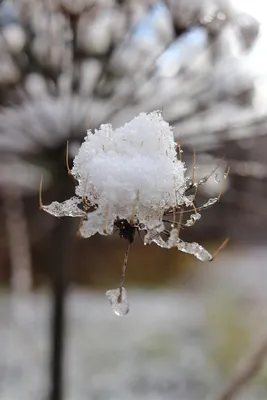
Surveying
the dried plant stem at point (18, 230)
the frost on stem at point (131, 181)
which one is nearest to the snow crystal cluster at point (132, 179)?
the frost on stem at point (131, 181)

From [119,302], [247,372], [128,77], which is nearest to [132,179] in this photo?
[119,302]

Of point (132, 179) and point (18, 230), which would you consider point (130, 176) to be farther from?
point (18, 230)

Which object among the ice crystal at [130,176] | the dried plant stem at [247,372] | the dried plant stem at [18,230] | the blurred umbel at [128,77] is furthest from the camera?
the dried plant stem at [18,230]

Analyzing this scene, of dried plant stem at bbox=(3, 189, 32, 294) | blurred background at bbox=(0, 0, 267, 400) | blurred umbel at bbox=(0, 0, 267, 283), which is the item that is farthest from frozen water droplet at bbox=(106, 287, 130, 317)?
dried plant stem at bbox=(3, 189, 32, 294)

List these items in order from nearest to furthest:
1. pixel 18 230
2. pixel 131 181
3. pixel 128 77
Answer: pixel 131 181 → pixel 128 77 → pixel 18 230

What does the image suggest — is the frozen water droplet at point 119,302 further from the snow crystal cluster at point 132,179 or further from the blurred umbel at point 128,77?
the blurred umbel at point 128,77

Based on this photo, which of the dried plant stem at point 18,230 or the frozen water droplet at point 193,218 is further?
the dried plant stem at point 18,230

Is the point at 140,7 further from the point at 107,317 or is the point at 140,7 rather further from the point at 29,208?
the point at 107,317
